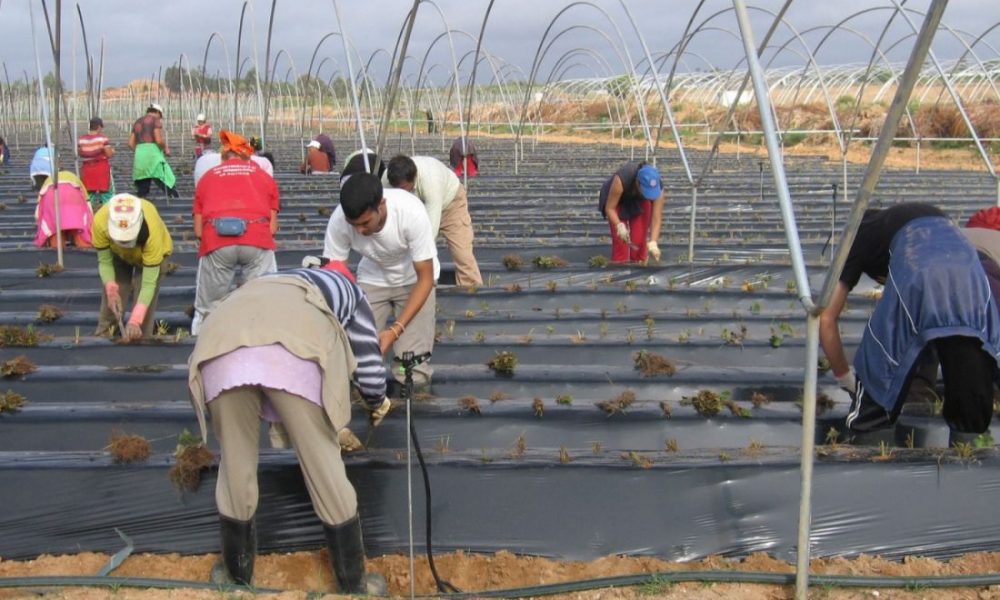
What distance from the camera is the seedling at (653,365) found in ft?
14.4

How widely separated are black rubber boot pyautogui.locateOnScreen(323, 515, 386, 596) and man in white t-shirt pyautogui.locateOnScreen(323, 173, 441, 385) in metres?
0.73

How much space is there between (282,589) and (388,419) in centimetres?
99

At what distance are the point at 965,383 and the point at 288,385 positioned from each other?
8.10 ft

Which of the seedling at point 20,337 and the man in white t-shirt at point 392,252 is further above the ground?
the man in white t-shirt at point 392,252

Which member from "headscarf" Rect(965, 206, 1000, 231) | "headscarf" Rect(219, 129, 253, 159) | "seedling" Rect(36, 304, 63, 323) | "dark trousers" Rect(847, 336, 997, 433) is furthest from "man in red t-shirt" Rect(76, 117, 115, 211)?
"dark trousers" Rect(847, 336, 997, 433)

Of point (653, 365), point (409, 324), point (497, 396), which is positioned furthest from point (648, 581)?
point (409, 324)

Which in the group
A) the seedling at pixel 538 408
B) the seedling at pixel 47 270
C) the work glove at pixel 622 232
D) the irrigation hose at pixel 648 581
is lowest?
the irrigation hose at pixel 648 581

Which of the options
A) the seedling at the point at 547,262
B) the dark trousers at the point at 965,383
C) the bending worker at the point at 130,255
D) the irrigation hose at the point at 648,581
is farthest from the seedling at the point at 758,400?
the bending worker at the point at 130,255

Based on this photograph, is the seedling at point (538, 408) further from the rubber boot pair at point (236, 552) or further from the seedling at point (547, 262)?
the seedling at point (547, 262)

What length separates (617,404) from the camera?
3.88m

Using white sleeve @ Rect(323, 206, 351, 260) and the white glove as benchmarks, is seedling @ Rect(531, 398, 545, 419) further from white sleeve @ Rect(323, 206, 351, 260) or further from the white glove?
the white glove

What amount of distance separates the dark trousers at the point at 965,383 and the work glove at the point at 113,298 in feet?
12.7

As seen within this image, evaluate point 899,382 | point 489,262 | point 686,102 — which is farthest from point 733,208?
point 686,102

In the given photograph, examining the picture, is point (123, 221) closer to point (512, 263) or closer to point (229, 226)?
point (229, 226)
